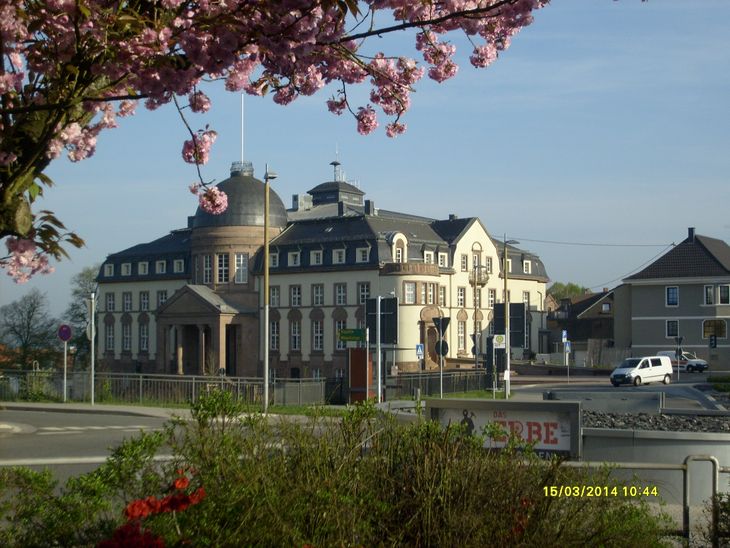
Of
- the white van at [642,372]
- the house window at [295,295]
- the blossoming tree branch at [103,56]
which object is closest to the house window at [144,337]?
the house window at [295,295]

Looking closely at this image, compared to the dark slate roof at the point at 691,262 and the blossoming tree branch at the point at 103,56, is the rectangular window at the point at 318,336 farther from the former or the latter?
the blossoming tree branch at the point at 103,56

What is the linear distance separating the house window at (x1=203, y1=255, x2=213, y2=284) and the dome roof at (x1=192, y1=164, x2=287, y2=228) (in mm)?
2737

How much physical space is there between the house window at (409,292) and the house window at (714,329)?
78.3 ft

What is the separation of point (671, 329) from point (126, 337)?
47494 millimetres

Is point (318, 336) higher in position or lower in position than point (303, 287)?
lower

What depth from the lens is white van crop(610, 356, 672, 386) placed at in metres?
60.8

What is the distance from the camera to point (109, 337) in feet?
318

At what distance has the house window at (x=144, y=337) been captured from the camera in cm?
9338

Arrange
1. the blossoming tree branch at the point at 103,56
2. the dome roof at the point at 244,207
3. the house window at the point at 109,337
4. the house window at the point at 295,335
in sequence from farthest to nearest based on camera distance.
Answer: the house window at the point at 109,337, the dome roof at the point at 244,207, the house window at the point at 295,335, the blossoming tree branch at the point at 103,56

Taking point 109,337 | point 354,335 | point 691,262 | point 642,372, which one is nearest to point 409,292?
point 642,372

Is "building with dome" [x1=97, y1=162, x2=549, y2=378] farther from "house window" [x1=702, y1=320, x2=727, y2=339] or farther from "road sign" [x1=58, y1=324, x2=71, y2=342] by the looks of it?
"road sign" [x1=58, y1=324, x2=71, y2=342]

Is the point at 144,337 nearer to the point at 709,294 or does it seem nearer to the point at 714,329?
the point at 709,294

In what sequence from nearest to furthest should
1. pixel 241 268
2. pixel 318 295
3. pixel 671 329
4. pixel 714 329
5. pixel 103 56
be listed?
pixel 103 56, pixel 318 295, pixel 714 329, pixel 241 268, pixel 671 329

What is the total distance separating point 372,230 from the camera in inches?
3243
